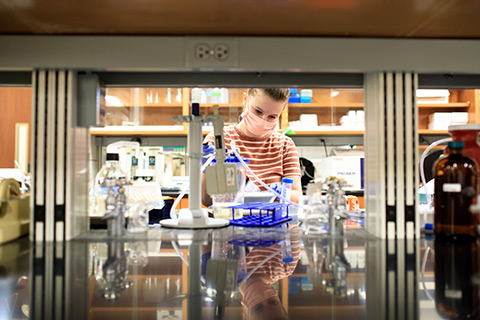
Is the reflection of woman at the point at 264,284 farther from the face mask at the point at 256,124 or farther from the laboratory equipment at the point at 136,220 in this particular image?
the face mask at the point at 256,124

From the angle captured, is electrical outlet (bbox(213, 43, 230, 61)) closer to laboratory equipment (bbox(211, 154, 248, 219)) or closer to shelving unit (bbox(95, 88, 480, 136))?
laboratory equipment (bbox(211, 154, 248, 219))

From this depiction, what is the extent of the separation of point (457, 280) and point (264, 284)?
287mm

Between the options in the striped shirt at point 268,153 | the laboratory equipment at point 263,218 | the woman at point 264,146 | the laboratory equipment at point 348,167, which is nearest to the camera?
the laboratory equipment at point 263,218

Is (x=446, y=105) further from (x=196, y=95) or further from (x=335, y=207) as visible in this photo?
(x=335, y=207)

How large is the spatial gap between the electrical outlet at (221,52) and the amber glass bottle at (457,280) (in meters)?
0.65

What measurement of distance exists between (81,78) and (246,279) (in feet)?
2.53

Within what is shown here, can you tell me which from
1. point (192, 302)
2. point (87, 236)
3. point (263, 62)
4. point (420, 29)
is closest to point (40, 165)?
point (87, 236)

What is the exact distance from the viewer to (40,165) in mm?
1066

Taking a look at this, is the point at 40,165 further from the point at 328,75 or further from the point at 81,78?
the point at 328,75

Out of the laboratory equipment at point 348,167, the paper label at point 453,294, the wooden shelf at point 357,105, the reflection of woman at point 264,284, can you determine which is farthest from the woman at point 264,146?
the paper label at point 453,294

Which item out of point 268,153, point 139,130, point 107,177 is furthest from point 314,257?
point 139,130

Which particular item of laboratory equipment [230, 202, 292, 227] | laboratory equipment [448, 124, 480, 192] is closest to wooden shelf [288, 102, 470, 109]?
laboratory equipment [230, 202, 292, 227]

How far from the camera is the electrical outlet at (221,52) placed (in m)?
1.02

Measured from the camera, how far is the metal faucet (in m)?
1.08
